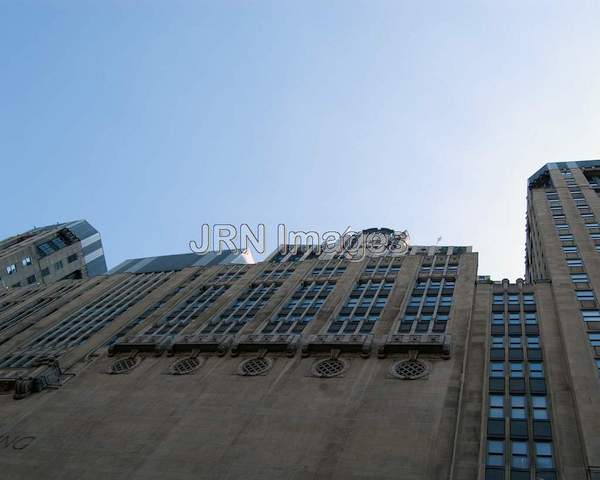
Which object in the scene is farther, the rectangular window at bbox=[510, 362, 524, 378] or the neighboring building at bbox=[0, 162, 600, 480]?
the rectangular window at bbox=[510, 362, 524, 378]

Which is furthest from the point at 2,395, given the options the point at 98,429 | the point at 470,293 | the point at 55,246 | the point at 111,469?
the point at 55,246

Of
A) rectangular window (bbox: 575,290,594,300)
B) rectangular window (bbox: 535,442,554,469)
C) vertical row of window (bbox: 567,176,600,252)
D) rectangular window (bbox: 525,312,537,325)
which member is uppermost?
vertical row of window (bbox: 567,176,600,252)

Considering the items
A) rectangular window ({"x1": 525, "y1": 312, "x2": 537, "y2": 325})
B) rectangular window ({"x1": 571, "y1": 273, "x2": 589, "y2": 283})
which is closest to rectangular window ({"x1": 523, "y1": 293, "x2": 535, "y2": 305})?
rectangular window ({"x1": 525, "y1": 312, "x2": 537, "y2": 325})

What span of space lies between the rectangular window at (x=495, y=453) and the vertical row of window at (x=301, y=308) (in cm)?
2410

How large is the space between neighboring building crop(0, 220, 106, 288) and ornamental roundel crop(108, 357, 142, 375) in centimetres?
5808

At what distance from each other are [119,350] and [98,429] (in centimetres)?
1451

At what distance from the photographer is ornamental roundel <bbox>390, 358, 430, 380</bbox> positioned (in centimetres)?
4597

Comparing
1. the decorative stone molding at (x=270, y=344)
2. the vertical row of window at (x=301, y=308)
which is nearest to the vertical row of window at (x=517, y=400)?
the decorative stone molding at (x=270, y=344)

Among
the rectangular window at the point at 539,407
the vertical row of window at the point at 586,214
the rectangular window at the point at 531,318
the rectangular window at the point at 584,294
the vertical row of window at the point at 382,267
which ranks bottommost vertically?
the rectangular window at the point at 539,407

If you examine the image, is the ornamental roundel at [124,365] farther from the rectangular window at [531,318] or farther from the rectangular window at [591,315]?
the rectangular window at [591,315]

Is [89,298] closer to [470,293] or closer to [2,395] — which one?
[2,395]

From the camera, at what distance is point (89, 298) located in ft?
279

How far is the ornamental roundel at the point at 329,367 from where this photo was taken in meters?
48.6

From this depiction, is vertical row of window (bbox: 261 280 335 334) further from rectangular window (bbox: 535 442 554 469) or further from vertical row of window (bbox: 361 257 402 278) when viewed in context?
rectangular window (bbox: 535 442 554 469)
